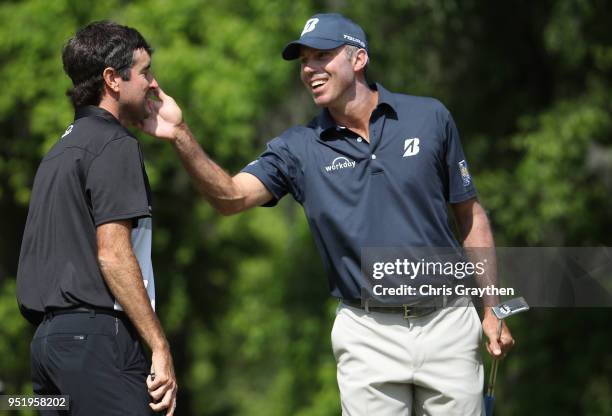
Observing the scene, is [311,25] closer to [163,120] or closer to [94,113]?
[163,120]

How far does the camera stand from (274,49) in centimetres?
1335

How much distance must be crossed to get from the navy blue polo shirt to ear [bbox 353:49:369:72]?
19 cm

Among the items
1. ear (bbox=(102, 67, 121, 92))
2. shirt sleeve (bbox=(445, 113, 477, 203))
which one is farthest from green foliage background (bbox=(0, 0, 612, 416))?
ear (bbox=(102, 67, 121, 92))

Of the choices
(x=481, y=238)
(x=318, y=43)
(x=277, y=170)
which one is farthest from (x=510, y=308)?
(x=318, y=43)

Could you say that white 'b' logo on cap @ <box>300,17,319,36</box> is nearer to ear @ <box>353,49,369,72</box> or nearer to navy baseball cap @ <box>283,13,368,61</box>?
navy baseball cap @ <box>283,13,368,61</box>

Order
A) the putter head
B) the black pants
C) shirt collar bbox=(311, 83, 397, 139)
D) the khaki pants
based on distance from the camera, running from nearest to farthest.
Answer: the black pants < the khaki pants < the putter head < shirt collar bbox=(311, 83, 397, 139)

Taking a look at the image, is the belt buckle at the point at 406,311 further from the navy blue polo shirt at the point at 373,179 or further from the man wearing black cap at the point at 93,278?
the man wearing black cap at the point at 93,278

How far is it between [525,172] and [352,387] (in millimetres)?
7513

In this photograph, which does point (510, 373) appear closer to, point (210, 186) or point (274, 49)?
point (274, 49)

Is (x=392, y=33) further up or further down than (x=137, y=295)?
further up

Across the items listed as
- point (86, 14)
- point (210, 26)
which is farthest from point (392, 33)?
point (86, 14)

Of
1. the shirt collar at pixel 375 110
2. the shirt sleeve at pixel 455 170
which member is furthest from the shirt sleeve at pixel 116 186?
the shirt sleeve at pixel 455 170

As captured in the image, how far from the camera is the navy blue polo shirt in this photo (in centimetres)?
454

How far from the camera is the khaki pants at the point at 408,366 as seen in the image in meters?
4.51
